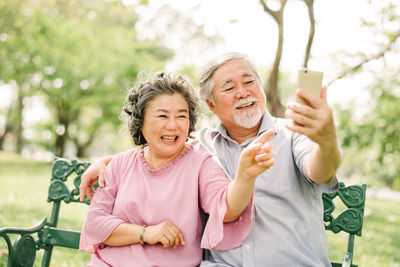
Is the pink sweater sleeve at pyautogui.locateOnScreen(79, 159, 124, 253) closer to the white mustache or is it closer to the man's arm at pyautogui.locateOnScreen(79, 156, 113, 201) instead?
the man's arm at pyautogui.locateOnScreen(79, 156, 113, 201)

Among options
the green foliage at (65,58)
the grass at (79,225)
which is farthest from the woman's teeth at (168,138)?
the green foliage at (65,58)

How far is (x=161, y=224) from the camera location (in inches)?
100

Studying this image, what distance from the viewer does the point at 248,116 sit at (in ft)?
9.63

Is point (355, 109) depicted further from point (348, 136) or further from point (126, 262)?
point (126, 262)

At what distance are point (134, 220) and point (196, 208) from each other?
1.37 feet

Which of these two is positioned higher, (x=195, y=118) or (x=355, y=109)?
(x=355, y=109)

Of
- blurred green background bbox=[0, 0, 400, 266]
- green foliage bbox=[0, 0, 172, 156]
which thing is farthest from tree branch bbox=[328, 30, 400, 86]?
green foliage bbox=[0, 0, 172, 156]

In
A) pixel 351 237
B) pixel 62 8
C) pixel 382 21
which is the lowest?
pixel 351 237

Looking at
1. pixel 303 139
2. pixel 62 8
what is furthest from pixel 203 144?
pixel 62 8

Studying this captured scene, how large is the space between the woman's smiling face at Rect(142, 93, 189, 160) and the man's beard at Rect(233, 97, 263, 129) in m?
0.41

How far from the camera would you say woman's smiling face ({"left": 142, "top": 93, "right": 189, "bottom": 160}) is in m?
2.67

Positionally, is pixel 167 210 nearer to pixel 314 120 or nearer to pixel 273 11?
pixel 314 120

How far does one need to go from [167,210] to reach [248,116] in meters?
0.85

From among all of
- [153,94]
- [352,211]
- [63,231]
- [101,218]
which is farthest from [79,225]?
[352,211]
